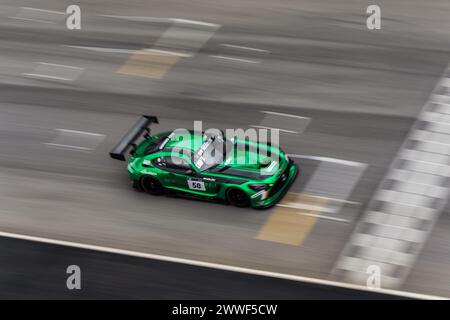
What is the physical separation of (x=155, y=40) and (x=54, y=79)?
3.77m

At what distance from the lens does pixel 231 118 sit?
2469 centimetres

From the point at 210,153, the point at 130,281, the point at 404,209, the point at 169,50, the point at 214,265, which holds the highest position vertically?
the point at 169,50

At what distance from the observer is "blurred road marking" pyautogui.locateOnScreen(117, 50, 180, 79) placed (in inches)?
1078

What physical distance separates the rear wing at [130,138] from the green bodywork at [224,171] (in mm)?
393

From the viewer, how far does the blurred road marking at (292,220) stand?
1966 centimetres

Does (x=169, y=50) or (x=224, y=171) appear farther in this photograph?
(x=169, y=50)

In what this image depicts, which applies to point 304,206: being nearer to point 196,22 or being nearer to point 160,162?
point 160,162

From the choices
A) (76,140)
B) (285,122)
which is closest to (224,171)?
(285,122)

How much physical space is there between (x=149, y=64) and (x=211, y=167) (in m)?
8.12

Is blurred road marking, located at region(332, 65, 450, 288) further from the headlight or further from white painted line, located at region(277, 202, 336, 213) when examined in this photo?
the headlight

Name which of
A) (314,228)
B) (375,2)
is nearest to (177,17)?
(375,2)

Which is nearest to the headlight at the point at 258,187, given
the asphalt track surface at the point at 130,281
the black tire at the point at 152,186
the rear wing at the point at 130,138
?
the black tire at the point at 152,186

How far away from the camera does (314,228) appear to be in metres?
19.9

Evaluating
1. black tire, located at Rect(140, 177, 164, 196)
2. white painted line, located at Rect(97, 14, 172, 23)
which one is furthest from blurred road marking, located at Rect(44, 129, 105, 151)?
white painted line, located at Rect(97, 14, 172, 23)
